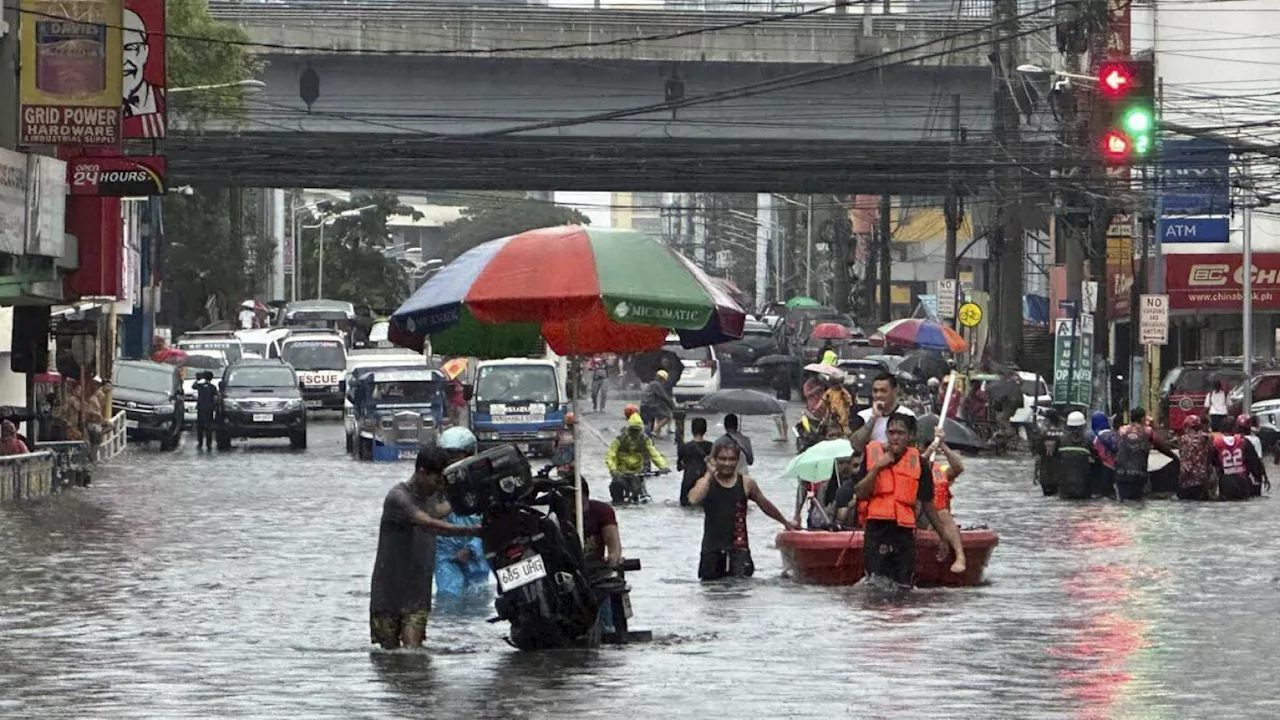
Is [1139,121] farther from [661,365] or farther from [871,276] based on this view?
[871,276]

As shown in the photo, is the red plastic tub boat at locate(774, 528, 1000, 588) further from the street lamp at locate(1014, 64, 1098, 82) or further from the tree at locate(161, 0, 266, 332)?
the tree at locate(161, 0, 266, 332)

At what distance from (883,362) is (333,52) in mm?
14652

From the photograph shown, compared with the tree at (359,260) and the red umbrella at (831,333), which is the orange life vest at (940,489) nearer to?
the red umbrella at (831,333)

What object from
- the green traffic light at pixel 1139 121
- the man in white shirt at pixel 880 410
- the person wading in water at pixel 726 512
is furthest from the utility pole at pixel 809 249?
the person wading in water at pixel 726 512

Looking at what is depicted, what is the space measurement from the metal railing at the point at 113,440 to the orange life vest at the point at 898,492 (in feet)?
85.5

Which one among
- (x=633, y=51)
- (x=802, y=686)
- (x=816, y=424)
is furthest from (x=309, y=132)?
(x=802, y=686)

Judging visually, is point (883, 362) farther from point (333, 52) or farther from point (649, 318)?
point (649, 318)

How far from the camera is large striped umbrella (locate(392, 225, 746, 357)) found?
1614cm

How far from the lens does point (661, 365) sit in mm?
59750

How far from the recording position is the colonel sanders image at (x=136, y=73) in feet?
121

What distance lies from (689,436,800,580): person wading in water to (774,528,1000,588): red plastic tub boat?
238 mm

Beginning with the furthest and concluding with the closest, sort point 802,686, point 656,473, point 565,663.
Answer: point 656,473 → point 565,663 → point 802,686

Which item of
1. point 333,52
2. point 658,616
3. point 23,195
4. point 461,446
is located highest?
point 333,52

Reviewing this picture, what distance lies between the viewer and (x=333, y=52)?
55906 millimetres
